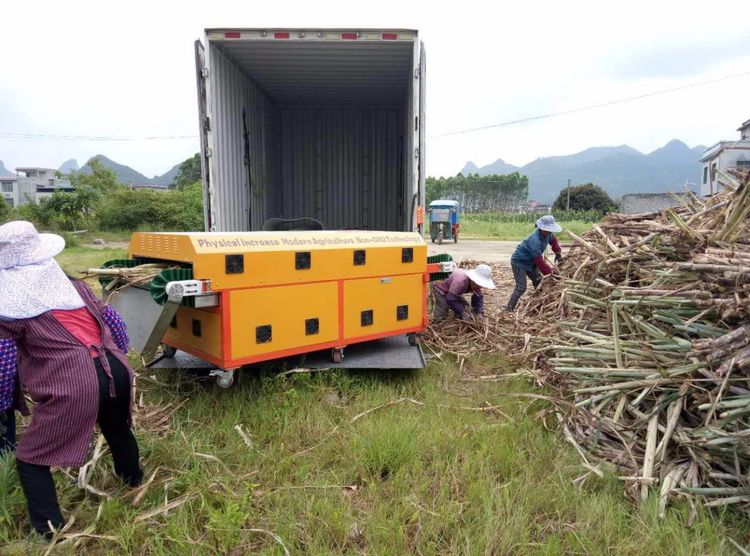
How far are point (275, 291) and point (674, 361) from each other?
2611 millimetres

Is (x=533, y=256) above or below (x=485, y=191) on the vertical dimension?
below

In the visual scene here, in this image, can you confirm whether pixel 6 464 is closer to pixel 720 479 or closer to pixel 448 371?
pixel 448 371

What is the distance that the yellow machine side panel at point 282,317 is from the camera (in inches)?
140

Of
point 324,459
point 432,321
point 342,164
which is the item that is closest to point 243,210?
point 342,164

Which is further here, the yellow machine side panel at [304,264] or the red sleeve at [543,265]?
the red sleeve at [543,265]

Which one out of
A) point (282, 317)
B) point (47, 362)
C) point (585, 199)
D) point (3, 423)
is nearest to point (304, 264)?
point (282, 317)

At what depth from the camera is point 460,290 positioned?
5.84 meters

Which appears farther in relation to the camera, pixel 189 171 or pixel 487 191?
pixel 487 191

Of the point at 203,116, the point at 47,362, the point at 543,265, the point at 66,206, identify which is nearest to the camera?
the point at 47,362

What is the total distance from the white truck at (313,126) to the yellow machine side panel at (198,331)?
189 cm

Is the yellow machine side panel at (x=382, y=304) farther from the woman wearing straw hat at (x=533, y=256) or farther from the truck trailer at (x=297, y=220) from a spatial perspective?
the woman wearing straw hat at (x=533, y=256)

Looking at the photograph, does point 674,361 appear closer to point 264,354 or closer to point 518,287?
point 264,354

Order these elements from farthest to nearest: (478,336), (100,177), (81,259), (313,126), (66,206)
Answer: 1. (100,177)
2. (66,206)
3. (81,259)
4. (313,126)
5. (478,336)

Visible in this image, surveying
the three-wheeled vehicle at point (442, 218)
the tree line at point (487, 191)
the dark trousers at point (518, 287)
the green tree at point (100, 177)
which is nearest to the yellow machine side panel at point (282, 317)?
the dark trousers at point (518, 287)
